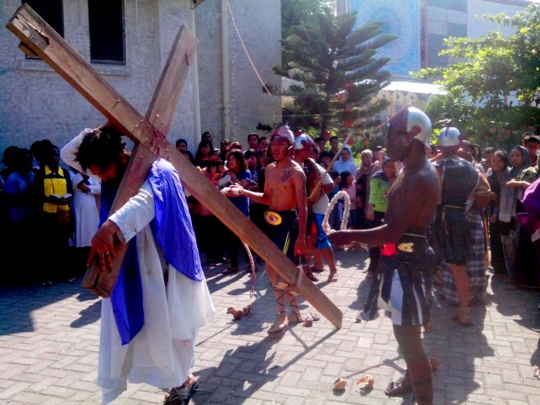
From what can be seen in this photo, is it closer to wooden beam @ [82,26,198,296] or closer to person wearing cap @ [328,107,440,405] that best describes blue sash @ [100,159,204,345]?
wooden beam @ [82,26,198,296]

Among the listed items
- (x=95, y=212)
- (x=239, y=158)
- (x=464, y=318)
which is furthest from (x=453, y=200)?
(x=95, y=212)

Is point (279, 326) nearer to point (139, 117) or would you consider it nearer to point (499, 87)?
point (139, 117)

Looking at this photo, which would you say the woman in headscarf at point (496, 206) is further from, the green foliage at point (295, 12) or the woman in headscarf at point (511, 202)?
the green foliage at point (295, 12)

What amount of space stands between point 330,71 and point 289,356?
10919 mm

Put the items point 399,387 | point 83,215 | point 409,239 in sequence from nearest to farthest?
1. point 409,239
2. point 399,387
3. point 83,215

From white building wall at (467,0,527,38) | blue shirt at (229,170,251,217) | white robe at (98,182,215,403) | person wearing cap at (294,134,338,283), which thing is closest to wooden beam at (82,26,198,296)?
white robe at (98,182,215,403)

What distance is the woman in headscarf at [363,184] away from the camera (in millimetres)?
8664

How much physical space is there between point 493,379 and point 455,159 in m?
2.12

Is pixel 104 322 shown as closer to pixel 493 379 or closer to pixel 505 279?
pixel 493 379

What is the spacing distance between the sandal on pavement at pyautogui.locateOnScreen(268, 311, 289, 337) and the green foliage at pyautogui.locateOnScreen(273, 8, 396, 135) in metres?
9.57

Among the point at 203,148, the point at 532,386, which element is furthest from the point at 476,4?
the point at 532,386

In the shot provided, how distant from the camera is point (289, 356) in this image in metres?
4.53

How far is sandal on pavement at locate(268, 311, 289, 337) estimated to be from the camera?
4996 millimetres

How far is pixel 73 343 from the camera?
4934 millimetres
